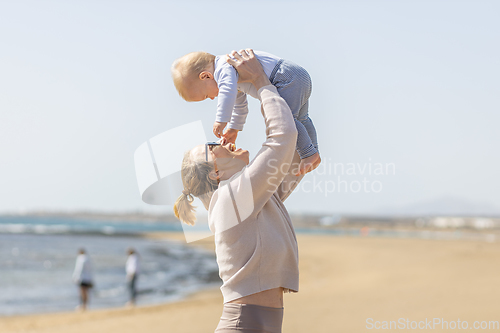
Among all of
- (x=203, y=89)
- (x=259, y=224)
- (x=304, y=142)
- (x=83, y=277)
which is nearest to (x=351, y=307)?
(x=83, y=277)

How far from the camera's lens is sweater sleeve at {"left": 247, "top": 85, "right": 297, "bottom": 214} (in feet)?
6.30

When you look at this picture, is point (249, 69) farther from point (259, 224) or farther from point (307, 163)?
point (259, 224)

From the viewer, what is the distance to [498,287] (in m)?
13.9

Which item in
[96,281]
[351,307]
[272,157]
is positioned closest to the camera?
[272,157]

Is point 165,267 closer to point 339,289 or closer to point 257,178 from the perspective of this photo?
point 339,289

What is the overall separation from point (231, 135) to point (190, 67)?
404 mm

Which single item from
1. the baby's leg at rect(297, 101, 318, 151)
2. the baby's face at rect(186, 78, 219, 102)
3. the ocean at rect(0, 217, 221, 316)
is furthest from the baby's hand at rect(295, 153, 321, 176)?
the ocean at rect(0, 217, 221, 316)

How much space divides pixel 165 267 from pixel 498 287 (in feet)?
49.1

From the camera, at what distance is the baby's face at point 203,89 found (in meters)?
2.37

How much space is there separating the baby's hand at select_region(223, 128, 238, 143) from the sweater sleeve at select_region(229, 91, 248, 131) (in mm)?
51

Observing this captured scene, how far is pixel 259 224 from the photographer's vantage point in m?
1.96

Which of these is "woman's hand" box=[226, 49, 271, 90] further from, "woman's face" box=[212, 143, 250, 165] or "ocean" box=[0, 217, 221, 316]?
"ocean" box=[0, 217, 221, 316]

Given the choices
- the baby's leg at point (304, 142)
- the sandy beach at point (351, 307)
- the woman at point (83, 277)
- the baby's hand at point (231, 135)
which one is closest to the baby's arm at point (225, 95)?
the baby's hand at point (231, 135)

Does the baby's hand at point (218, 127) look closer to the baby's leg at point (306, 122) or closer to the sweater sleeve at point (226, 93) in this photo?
the sweater sleeve at point (226, 93)
